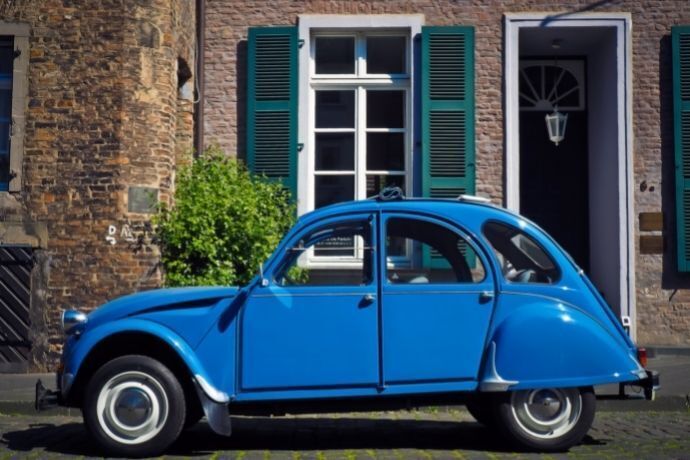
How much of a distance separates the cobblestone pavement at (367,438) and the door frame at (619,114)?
3976 millimetres

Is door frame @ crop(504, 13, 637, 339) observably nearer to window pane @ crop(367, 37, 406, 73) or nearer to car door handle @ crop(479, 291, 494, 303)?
window pane @ crop(367, 37, 406, 73)

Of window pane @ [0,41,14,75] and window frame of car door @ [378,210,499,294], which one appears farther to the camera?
window pane @ [0,41,14,75]

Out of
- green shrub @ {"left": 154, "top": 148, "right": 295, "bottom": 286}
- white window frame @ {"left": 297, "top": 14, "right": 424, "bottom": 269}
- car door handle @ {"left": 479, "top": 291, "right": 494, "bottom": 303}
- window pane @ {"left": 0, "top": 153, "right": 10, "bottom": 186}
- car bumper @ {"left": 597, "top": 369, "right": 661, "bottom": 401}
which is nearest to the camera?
car door handle @ {"left": 479, "top": 291, "right": 494, "bottom": 303}

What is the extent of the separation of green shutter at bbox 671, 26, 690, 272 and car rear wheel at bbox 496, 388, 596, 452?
6861 millimetres

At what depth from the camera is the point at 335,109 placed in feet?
46.8

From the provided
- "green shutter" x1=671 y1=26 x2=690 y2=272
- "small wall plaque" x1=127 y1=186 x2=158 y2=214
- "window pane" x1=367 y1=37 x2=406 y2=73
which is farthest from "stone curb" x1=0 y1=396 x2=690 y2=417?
"window pane" x1=367 y1=37 x2=406 y2=73

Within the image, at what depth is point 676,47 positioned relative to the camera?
13.9 meters

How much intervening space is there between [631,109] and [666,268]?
2.17 metres

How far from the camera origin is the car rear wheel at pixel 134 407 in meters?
7.34

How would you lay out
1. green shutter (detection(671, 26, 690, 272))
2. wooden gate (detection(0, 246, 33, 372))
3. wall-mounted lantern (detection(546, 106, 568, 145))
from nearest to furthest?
wooden gate (detection(0, 246, 33, 372)), green shutter (detection(671, 26, 690, 272)), wall-mounted lantern (detection(546, 106, 568, 145))

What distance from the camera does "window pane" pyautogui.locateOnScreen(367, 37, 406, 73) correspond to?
14.3 meters

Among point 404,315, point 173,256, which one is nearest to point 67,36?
point 173,256

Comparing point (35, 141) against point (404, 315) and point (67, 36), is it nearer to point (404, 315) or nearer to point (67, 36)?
point (67, 36)

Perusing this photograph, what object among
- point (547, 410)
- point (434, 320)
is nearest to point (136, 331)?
point (434, 320)
